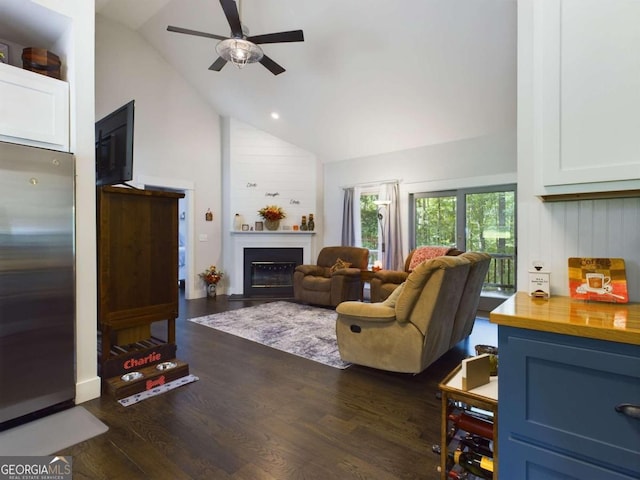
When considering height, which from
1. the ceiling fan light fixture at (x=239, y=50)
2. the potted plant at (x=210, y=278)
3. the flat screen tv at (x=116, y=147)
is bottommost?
the potted plant at (x=210, y=278)

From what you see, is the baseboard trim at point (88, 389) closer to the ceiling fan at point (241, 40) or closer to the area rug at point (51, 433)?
the area rug at point (51, 433)

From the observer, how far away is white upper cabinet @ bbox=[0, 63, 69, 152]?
6.64 ft

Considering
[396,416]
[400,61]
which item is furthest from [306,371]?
[400,61]

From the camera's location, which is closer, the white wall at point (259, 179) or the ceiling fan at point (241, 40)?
the ceiling fan at point (241, 40)

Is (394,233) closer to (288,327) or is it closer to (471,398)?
(288,327)

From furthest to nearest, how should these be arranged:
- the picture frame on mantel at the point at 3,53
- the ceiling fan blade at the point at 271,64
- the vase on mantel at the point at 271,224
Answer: the vase on mantel at the point at 271,224 < the ceiling fan blade at the point at 271,64 < the picture frame on mantel at the point at 3,53

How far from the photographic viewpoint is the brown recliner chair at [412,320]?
97.3 inches

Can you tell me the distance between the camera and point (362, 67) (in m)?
4.27

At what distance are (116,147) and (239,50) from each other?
1.62 metres

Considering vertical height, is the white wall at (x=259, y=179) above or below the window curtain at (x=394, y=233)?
above

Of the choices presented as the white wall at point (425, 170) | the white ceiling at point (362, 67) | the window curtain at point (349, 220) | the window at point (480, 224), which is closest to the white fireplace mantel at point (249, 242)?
the window curtain at point (349, 220)

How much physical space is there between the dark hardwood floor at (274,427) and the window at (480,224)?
2645 millimetres

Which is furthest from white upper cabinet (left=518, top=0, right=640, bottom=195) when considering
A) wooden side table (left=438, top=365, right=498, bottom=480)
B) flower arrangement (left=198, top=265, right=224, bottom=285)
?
Result: flower arrangement (left=198, top=265, right=224, bottom=285)

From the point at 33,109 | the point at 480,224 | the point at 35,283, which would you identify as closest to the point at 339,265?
the point at 480,224
